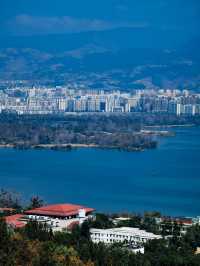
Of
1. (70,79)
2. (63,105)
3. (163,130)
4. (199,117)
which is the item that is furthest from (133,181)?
(70,79)

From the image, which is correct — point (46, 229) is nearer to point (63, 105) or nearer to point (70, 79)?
point (63, 105)

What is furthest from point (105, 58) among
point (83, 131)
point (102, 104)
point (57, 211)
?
point (57, 211)

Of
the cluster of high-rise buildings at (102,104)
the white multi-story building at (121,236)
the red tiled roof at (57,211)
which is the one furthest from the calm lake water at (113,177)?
the cluster of high-rise buildings at (102,104)

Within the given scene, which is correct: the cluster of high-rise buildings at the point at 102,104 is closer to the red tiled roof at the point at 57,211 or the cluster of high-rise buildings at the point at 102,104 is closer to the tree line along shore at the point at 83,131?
the tree line along shore at the point at 83,131

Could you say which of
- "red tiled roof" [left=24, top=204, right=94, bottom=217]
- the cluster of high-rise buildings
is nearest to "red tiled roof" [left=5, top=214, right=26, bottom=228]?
"red tiled roof" [left=24, top=204, right=94, bottom=217]

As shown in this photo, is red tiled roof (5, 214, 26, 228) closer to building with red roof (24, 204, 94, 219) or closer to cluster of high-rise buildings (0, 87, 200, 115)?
building with red roof (24, 204, 94, 219)
